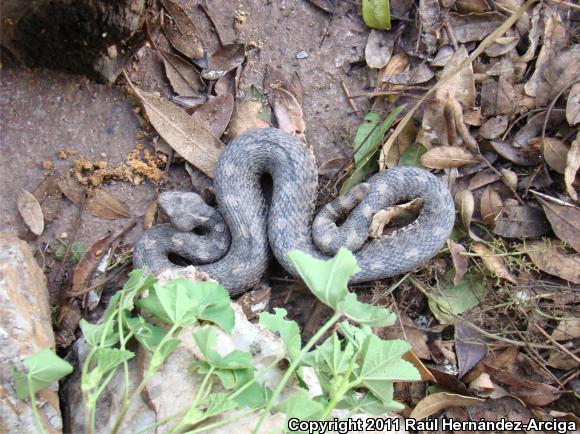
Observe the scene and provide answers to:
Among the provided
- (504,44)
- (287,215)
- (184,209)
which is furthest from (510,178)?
(184,209)

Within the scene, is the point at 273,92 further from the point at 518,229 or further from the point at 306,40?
the point at 518,229

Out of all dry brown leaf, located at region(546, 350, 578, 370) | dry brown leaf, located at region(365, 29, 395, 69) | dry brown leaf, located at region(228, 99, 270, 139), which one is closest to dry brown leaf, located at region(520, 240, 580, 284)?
dry brown leaf, located at region(546, 350, 578, 370)

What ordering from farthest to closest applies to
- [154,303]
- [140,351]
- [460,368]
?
[460,368]
[140,351]
[154,303]

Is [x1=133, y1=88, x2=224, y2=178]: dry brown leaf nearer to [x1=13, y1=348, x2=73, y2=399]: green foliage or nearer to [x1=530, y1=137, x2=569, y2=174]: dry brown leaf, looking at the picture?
[x1=13, y1=348, x2=73, y2=399]: green foliage

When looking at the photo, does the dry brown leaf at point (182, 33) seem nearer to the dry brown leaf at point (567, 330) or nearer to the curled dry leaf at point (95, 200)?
the curled dry leaf at point (95, 200)

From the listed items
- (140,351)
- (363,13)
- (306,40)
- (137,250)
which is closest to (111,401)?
(140,351)

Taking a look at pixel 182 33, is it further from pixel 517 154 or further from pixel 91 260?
pixel 517 154
